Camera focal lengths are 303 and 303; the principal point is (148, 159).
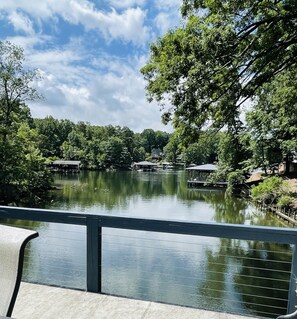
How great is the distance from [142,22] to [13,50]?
19.4m

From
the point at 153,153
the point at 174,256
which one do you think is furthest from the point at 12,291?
the point at 153,153

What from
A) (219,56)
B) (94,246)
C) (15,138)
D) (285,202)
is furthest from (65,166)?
(94,246)

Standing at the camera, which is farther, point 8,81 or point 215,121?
point 8,81

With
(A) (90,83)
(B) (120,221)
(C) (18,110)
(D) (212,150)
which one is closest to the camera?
(B) (120,221)

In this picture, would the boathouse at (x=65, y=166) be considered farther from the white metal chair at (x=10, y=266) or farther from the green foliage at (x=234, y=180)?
the white metal chair at (x=10, y=266)

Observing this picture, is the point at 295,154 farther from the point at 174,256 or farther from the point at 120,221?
the point at 120,221

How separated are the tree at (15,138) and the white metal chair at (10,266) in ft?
76.3

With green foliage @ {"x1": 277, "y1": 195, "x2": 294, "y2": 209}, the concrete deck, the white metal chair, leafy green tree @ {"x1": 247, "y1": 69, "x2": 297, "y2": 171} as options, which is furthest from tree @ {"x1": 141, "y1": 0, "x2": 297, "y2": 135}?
green foliage @ {"x1": 277, "y1": 195, "x2": 294, "y2": 209}

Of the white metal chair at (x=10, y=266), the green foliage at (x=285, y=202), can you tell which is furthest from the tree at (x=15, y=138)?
the white metal chair at (x=10, y=266)

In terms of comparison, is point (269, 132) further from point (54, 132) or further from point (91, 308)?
point (54, 132)

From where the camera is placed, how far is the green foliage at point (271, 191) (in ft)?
71.5

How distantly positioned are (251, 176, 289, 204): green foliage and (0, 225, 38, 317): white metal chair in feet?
73.7

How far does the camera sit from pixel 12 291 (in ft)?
4.21

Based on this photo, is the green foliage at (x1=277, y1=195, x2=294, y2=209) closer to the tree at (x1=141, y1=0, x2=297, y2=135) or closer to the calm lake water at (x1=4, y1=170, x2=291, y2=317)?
the calm lake water at (x1=4, y1=170, x2=291, y2=317)
